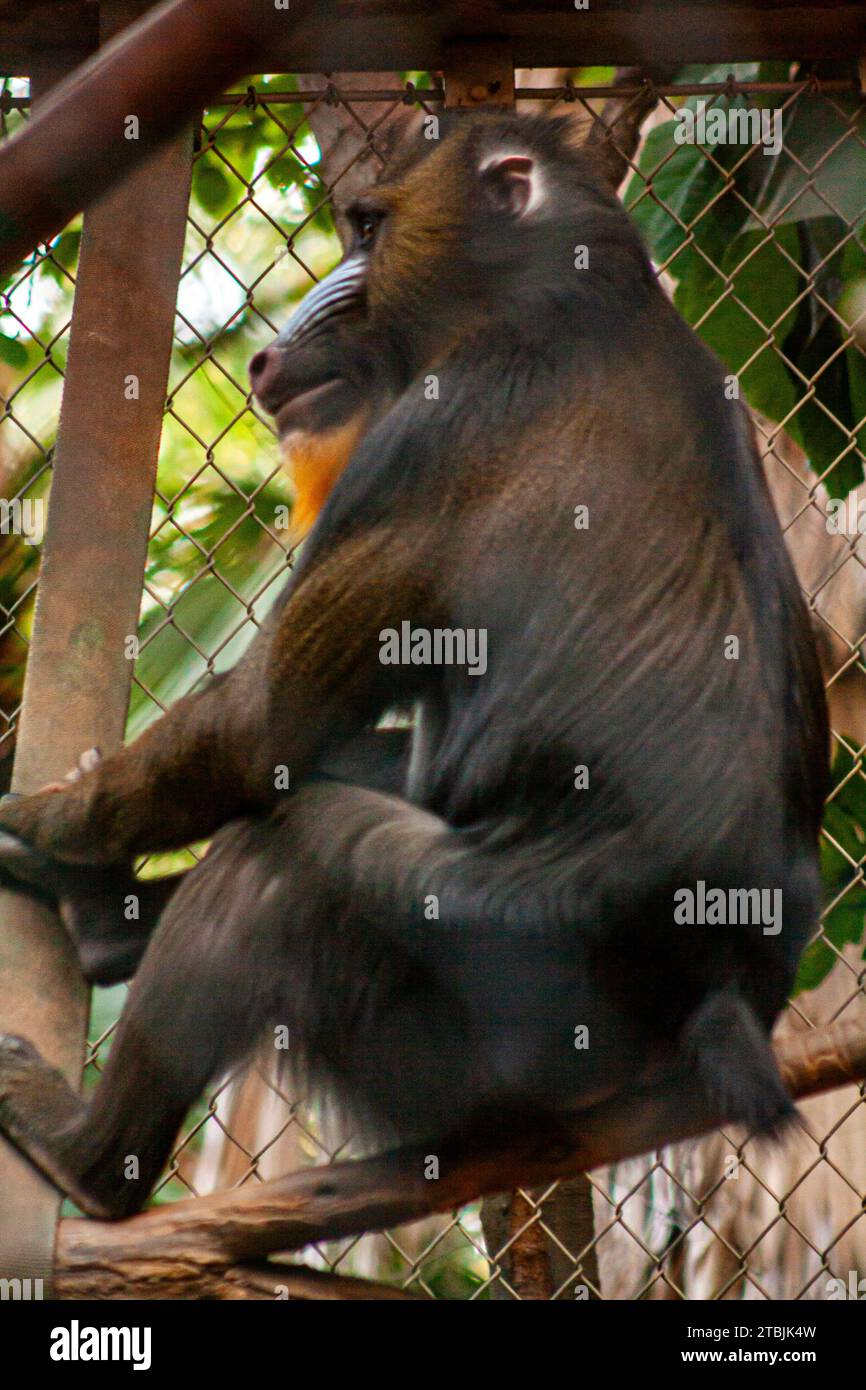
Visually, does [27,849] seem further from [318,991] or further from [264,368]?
[264,368]

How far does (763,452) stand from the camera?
4598 mm

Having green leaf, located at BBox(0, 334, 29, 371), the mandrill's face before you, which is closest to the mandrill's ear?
the mandrill's face

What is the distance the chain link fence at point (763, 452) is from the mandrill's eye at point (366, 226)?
28 centimetres

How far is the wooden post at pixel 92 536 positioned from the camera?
284 centimetres

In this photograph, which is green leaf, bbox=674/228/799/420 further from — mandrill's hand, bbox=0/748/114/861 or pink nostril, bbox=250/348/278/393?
mandrill's hand, bbox=0/748/114/861

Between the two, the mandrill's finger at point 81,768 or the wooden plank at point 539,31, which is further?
the wooden plank at point 539,31

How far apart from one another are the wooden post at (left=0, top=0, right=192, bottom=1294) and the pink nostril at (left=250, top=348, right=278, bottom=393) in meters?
0.20

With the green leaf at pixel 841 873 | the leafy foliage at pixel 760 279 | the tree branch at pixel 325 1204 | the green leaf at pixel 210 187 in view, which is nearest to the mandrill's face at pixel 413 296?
the tree branch at pixel 325 1204

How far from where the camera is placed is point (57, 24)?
326 centimetres

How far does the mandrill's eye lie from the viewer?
127 inches

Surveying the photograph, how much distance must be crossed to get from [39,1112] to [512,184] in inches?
75.1

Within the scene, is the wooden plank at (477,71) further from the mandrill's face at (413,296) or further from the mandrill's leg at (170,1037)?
the mandrill's leg at (170,1037)
